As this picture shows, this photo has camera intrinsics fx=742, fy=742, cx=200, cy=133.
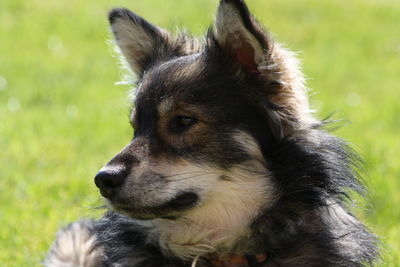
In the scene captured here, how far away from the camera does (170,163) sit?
4051 millimetres

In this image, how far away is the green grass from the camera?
21.7ft

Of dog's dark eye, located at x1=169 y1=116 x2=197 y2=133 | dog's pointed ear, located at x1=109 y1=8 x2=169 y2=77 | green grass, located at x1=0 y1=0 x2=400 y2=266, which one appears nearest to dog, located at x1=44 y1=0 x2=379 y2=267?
dog's dark eye, located at x1=169 y1=116 x2=197 y2=133

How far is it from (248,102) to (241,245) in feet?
2.66

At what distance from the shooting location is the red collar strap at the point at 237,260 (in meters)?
4.17

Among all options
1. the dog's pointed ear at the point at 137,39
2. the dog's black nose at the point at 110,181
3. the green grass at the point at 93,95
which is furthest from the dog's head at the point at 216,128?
the green grass at the point at 93,95

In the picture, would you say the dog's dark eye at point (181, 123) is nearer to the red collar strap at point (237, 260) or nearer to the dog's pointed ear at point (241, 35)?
the dog's pointed ear at point (241, 35)

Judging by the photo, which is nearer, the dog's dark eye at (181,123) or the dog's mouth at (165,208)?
the dog's mouth at (165,208)

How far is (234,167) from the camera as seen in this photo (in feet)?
13.5

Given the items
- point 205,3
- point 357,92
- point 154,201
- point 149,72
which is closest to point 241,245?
point 154,201

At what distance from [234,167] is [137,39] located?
4.17ft

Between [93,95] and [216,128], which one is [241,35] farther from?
[93,95]

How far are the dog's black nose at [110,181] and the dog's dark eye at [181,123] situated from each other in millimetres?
404

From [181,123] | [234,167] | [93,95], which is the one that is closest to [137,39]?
[181,123]

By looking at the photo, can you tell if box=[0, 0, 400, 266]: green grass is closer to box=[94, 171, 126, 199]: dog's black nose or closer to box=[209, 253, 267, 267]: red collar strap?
box=[209, 253, 267, 267]: red collar strap
